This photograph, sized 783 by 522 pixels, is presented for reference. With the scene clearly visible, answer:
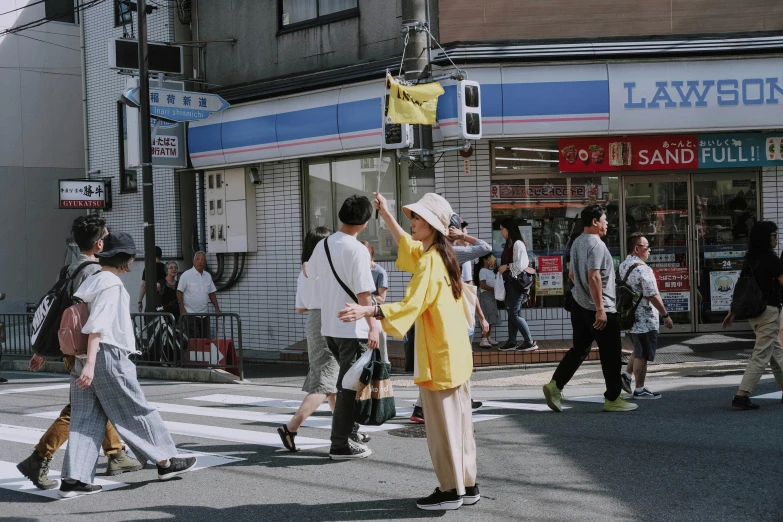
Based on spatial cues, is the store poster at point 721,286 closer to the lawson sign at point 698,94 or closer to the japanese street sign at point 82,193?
the lawson sign at point 698,94

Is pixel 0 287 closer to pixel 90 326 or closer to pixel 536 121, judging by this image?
pixel 536 121

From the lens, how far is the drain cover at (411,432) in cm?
850

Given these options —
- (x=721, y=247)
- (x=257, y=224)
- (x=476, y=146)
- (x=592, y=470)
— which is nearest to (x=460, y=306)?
(x=592, y=470)

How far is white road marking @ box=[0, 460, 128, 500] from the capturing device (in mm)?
6816

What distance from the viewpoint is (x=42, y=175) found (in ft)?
81.7

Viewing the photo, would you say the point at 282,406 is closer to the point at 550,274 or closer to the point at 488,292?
the point at 488,292

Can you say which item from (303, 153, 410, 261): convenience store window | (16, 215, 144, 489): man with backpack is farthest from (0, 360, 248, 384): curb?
(16, 215, 144, 489): man with backpack

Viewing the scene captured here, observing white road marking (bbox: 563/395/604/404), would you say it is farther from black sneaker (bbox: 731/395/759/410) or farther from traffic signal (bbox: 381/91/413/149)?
→ traffic signal (bbox: 381/91/413/149)

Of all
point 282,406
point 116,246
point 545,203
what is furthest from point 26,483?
point 545,203

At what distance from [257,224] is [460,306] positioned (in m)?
12.0

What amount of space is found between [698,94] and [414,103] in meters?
4.52

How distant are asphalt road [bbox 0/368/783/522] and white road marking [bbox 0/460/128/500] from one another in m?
0.03

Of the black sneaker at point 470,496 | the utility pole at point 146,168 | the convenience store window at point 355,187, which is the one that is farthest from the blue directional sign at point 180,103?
the black sneaker at point 470,496

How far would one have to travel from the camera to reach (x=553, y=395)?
9438 millimetres
